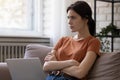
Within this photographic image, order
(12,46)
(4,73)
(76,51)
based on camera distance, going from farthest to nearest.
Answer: (12,46), (4,73), (76,51)

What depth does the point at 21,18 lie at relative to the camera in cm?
357

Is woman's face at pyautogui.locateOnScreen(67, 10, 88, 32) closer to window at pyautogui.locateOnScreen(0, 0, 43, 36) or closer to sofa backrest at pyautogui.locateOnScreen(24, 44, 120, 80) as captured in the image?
sofa backrest at pyautogui.locateOnScreen(24, 44, 120, 80)

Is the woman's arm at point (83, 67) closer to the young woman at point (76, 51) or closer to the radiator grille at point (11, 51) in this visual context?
the young woman at point (76, 51)

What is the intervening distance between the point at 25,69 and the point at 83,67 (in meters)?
0.43

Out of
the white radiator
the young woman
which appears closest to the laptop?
the young woman

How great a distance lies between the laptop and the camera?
75.2 inches

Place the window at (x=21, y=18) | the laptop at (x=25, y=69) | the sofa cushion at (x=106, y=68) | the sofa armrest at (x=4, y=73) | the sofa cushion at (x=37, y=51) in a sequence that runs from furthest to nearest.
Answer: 1. the window at (x=21, y=18)
2. the sofa cushion at (x=37, y=51)
3. the sofa armrest at (x=4, y=73)
4. the laptop at (x=25, y=69)
5. the sofa cushion at (x=106, y=68)

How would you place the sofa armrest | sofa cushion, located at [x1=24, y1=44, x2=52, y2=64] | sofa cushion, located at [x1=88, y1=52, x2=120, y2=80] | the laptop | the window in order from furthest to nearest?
the window → sofa cushion, located at [x1=24, y1=44, x2=52, y2=64] → the sofa armrest → the laptop → sofa cushion, located at [x1=88, y1=52, x2=120, y2=80]

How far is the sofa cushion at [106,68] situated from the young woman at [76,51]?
0.04 m

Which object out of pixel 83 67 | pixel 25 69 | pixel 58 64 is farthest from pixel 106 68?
pixel 25 69

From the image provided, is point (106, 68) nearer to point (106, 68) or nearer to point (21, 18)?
point (106, 68)

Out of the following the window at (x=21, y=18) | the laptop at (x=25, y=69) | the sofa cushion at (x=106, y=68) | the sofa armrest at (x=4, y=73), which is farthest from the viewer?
the window at (x=21, y=18)

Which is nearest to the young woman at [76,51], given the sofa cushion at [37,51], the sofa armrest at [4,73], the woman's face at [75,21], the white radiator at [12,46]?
the woman's face at [75,21]

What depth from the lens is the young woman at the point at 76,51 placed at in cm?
182
